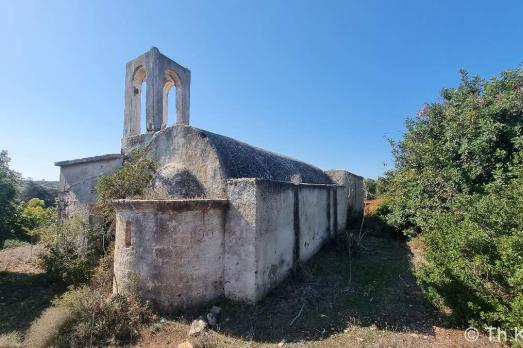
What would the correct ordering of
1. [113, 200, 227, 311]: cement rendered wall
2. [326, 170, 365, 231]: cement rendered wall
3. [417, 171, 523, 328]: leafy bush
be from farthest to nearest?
[326, 170, 365, 231]: cement rendered wall, [113, 200, 227, 311]: cement rendered wall, [417, 171, 523, 328]: leafy bush

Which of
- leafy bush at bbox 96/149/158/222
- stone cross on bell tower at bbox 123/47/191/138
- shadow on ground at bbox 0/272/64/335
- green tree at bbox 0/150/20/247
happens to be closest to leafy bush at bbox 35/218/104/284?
shadow on ground at bbox 0/272/64/335

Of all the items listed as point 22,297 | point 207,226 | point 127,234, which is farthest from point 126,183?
point 22,297

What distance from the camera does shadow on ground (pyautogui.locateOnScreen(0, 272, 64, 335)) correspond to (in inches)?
255

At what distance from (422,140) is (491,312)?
894 centimetres

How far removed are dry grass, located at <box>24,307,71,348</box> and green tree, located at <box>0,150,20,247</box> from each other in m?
5.93

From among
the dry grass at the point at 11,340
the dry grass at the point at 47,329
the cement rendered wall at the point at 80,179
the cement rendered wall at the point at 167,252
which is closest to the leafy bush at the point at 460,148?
the cement rendered wall at the point at 167,252

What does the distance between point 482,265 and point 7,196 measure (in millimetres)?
13596

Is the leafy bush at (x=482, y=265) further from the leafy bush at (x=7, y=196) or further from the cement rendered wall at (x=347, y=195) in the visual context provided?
the leafy bush at (x=7, y=196)

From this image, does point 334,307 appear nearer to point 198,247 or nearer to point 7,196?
point 198,247

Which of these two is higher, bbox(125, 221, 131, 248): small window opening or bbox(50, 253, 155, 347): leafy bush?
bbox(125, 221, 131, 248): small window opening

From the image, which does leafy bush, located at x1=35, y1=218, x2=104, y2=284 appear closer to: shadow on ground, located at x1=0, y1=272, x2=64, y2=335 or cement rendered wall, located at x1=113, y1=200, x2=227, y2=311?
shadow on ground, located at x1=0, y1=272, x2=64, y2=335

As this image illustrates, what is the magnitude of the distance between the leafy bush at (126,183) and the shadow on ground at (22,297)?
98.1 inches

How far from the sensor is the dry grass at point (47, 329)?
210 inches

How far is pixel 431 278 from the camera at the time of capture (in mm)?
5844
